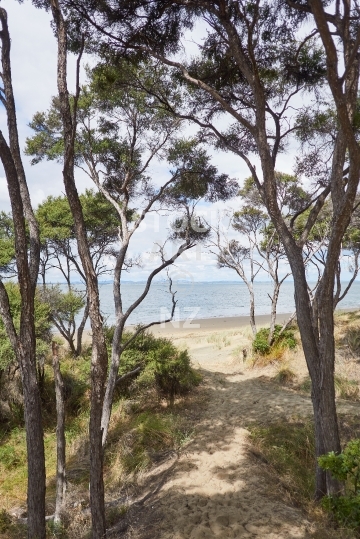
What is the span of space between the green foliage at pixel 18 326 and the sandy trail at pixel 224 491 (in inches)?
188

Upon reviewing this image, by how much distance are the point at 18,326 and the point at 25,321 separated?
545 cm

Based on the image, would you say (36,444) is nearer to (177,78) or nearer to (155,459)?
(155,459)

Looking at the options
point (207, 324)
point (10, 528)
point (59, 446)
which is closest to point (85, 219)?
point (59, 446)

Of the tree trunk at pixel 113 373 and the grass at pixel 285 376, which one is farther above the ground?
the tree trunk at pixel 113 373

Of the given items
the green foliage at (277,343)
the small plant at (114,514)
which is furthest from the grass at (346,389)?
the small plant at (114,514)

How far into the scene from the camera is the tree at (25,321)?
159 inches

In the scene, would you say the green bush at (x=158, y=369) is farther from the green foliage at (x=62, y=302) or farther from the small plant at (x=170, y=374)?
the green foliage at (x=62, y=302)

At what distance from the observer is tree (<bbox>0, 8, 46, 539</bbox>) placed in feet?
13.2

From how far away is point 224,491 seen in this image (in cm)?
474

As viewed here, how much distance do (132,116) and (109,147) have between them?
31.8 inches

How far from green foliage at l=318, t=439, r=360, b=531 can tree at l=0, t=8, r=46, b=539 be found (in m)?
3.03

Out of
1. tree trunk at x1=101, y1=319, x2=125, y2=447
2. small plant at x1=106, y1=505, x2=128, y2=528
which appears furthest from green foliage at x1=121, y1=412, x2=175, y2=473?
tree trunk at x1=101, y1=319, x2=125, y2=447

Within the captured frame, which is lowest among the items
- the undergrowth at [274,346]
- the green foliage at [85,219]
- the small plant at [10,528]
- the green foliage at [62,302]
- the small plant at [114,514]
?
the small plant at [10,528]

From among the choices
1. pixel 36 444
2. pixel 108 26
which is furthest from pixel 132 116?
pixel 36 444
